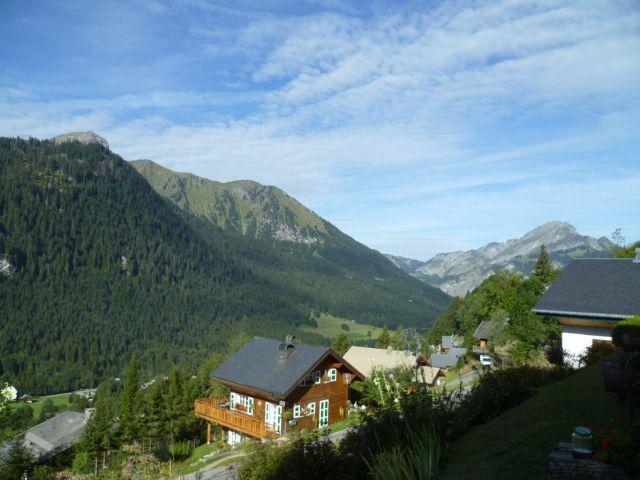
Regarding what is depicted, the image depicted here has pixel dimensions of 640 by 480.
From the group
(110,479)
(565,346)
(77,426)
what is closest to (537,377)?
(565,346)

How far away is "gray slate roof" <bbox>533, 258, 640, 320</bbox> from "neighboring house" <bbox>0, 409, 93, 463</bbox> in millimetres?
37589

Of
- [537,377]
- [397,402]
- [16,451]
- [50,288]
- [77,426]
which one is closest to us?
[397,402]

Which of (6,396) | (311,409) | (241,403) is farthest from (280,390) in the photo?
(6,396)

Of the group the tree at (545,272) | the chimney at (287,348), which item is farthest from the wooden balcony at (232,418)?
the tree at (545,272)

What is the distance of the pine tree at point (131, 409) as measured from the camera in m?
40.6

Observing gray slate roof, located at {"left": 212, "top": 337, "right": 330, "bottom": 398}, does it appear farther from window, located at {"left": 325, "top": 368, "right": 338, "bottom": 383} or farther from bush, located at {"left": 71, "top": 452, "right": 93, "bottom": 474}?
bush, located at {"left": 71, "top": 452, "right": 93, "bottom": 474}

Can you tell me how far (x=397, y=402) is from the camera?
412 inches

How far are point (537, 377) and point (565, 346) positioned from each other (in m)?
5.78

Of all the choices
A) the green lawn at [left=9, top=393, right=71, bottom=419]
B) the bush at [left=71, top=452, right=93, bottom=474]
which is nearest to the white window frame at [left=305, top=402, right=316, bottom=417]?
the bush at [left=71, top=452, right=93, bottom=474]

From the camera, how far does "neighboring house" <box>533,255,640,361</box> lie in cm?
1912

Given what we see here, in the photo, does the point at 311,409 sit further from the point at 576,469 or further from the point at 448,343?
the point at 448,343

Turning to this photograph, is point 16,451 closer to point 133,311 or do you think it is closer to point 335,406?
point 335,406

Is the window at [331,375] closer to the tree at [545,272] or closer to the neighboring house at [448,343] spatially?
the tree at [545,272]

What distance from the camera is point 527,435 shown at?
8102 mm
